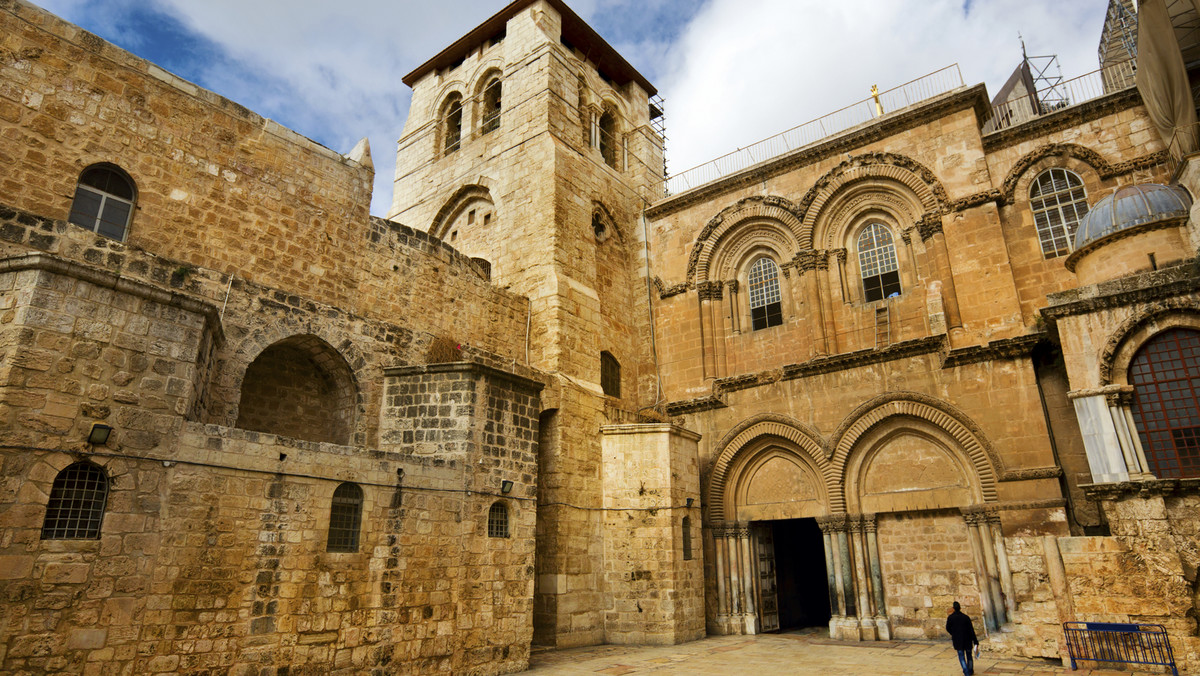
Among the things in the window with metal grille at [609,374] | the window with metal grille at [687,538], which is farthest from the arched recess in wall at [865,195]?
the window with metal grille at [687,538]

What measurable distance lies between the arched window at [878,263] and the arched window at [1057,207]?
102 inches

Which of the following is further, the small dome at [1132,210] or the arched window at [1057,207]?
the arched window at [1057,207]

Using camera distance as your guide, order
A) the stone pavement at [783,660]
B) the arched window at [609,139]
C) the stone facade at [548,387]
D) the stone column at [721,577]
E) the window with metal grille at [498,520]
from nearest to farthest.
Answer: the stone facade at [548,387], the stone pavement at [783,660], the window with metal grille at [498,520], the stone column at [721,577], the arched window at [609,139]

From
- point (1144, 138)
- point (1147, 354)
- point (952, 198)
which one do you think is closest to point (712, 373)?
point (952, 198)

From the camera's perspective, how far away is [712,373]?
15711 millimetres

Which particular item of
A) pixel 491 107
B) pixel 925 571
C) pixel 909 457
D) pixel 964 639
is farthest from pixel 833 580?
pixel 491 107

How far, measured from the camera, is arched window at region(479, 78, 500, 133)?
19.1m

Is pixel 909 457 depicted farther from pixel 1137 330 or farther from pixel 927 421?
pixel 1137 330

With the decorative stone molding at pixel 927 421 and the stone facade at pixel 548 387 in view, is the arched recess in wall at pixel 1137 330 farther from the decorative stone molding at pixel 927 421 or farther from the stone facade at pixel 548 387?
the decorative stone molding at pixel 927 421

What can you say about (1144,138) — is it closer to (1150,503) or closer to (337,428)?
(1150,503)

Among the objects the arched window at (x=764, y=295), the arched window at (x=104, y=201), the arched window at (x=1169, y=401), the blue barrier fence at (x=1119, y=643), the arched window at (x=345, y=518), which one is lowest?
the blue barrier fence at (x=1119, y=643)

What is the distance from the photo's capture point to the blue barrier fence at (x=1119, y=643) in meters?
8.52

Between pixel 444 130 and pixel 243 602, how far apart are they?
15.7 m

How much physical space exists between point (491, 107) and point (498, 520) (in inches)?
520
